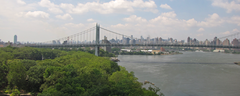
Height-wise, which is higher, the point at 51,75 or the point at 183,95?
the point at 51,75

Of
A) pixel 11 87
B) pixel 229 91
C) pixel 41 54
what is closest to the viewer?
pixel 11 87

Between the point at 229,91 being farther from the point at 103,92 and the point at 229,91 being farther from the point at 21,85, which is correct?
the point at 21,85

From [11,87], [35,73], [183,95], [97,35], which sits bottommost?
[183,95]

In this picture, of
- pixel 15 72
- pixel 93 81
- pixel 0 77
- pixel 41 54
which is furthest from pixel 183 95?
pixel 41 54

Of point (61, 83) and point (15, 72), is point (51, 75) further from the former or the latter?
point (15, 72)

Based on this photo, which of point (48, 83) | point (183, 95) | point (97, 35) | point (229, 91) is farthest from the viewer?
point (97, 35)

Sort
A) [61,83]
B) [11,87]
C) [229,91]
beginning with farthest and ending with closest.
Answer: [229,91], [11,87], [61,83]

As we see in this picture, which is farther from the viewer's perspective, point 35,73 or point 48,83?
point 35,73

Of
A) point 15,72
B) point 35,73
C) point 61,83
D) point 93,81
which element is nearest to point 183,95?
point 93,81

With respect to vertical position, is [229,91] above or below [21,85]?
below
